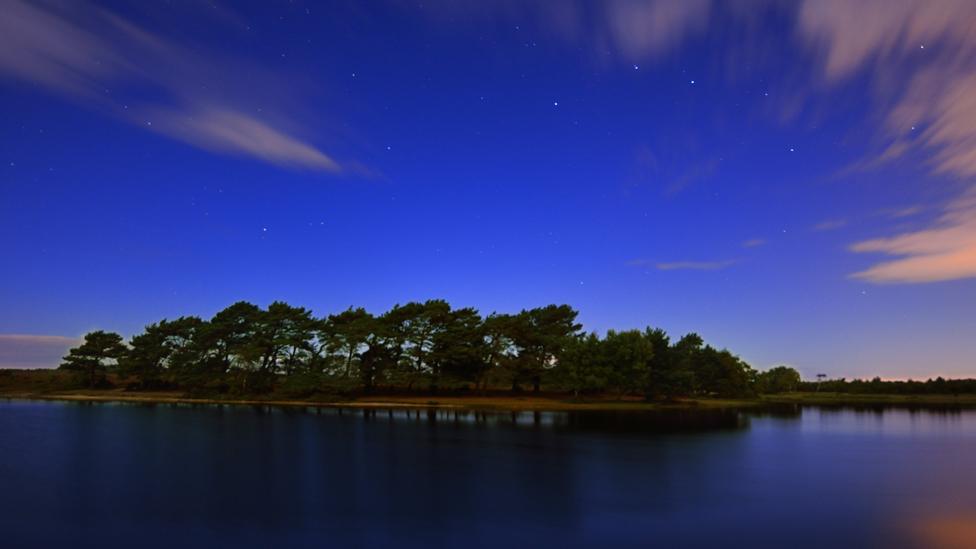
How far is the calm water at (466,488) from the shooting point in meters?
14.3

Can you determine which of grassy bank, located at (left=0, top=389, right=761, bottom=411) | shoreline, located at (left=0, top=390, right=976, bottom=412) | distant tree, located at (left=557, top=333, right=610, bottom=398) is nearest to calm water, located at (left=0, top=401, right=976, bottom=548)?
shoreline, located at (left=0, top=390, right=976, bottom=412)

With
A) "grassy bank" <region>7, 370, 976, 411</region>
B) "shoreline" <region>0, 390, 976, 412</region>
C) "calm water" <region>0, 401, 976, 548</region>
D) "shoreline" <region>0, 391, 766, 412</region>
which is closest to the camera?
"calm water" <region>0, 401, 976, 548</region>

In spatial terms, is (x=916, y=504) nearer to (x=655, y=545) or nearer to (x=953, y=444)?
(x=655, y=545)

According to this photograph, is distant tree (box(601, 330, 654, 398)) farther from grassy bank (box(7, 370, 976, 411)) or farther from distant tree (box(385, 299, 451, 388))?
distant tree (box(385, 299, 451, 388))

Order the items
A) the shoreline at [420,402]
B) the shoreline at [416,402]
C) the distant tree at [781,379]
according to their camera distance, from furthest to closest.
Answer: the distant tree at [781,379], the shoreline at [416,402], the shoreline at [420,402]

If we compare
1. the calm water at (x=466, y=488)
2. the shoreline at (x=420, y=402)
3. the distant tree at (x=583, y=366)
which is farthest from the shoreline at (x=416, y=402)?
the calm water at (x=466, y=488)

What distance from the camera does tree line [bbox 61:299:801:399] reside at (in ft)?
227

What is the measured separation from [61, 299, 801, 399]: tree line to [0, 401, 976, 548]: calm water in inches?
1231

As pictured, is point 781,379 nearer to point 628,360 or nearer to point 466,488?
point 628,360

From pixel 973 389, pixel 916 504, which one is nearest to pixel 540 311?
pixel 916 504

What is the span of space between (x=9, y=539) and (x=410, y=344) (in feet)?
194

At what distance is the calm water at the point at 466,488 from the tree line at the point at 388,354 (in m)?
31.3

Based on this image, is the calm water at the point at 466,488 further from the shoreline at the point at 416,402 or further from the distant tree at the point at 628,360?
the distant tree at the point at 628,360

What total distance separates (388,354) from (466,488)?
5296 cm
